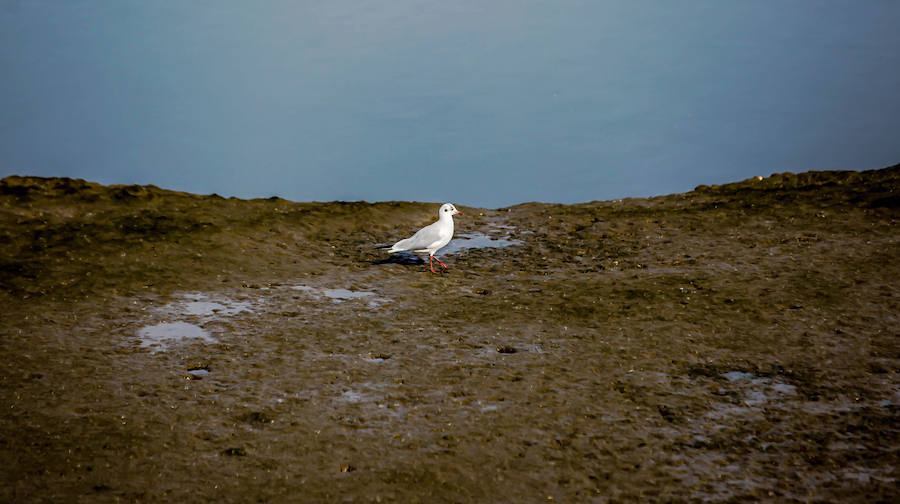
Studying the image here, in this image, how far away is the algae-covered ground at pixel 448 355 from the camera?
5059 mm

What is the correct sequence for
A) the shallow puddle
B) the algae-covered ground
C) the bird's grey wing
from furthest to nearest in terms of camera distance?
the bird's grey wing, the shallow puddle, the algae-covered ground

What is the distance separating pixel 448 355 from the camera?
7.07m

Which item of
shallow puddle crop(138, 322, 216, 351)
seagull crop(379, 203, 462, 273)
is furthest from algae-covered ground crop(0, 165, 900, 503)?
seagull crop(379, 203, 462, 273)

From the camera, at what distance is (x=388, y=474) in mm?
5023

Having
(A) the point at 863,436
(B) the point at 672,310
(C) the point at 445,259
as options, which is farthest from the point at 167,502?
(C) the point at 445,259

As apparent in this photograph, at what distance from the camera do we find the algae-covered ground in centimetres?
506

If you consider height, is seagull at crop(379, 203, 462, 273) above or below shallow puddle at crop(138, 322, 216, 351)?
above

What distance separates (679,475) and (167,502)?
333 cm

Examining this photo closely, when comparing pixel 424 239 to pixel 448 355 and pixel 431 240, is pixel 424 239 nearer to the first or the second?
pixel 431 240

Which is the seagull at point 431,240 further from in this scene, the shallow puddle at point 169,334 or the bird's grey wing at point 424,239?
the shallow puddle at point 169,334

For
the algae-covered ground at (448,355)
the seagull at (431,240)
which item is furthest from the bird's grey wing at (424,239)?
the algae-covered ground at (448,355)

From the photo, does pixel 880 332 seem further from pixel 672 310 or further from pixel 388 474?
pixel 388 474

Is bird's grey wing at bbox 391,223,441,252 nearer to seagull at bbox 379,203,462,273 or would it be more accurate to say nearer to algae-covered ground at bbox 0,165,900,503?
seagull at bbox 379,203,462,273

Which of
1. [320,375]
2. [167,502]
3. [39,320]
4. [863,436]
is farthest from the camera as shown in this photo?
[39,320]
